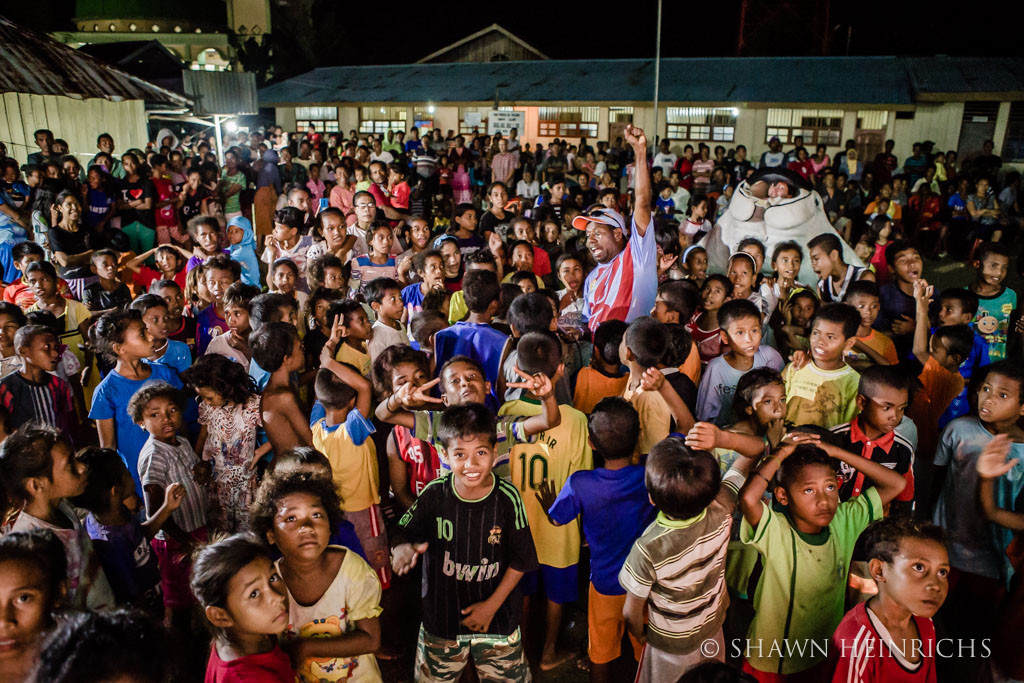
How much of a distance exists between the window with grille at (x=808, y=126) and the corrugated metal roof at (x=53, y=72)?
1632 centimetres

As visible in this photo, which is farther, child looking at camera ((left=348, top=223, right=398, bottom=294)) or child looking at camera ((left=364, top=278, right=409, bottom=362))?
child looking at camera ((left=348, top=223, right=398, bottom=294))

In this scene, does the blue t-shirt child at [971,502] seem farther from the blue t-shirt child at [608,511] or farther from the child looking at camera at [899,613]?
the blue t-shirt child at [608,511]

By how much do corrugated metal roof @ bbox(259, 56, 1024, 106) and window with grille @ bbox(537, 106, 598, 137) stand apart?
0.89 metres

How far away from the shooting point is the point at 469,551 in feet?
8.19

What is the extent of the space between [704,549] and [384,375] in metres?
1.70

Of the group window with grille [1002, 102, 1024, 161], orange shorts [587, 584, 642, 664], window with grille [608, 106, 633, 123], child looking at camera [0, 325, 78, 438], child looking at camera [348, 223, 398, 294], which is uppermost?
window with grille [608, 106, 633, 123]

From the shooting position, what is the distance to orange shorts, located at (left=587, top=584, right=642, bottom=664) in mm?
2877

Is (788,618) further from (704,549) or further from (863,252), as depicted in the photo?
(863,252)

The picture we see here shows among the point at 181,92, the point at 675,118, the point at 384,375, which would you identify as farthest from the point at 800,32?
the point at 384,375

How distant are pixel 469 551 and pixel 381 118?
24.4 meters

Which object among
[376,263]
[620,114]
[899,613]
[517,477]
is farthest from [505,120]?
[899,613]

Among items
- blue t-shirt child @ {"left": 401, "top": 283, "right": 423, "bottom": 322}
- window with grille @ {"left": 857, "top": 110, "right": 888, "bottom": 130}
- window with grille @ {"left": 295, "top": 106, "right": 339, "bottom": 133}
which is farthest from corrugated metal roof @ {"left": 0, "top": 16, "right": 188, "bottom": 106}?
window with grille @ {"left": 857, "top": 110, "right": 888, "bottom": 130}

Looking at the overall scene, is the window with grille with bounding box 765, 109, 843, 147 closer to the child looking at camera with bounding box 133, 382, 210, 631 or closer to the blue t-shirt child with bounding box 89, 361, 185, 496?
the blue t-shirt child with bounding box 89, 361, 185, 496

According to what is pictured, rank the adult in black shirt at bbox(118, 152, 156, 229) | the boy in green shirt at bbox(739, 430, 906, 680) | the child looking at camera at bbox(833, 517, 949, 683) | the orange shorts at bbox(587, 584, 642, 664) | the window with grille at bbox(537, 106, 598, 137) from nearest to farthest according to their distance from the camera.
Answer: the child looking at camera at bbox(833, 517, 949, 683), the boy in green shirt at bbox(739, 430, 906, 680), the orange shorts at bbox(587, 584, 642, 664), the adult in black shirt at bbox(118, 152, 156, 229), the window with grille at bbox(537, 106, 598, 137)
